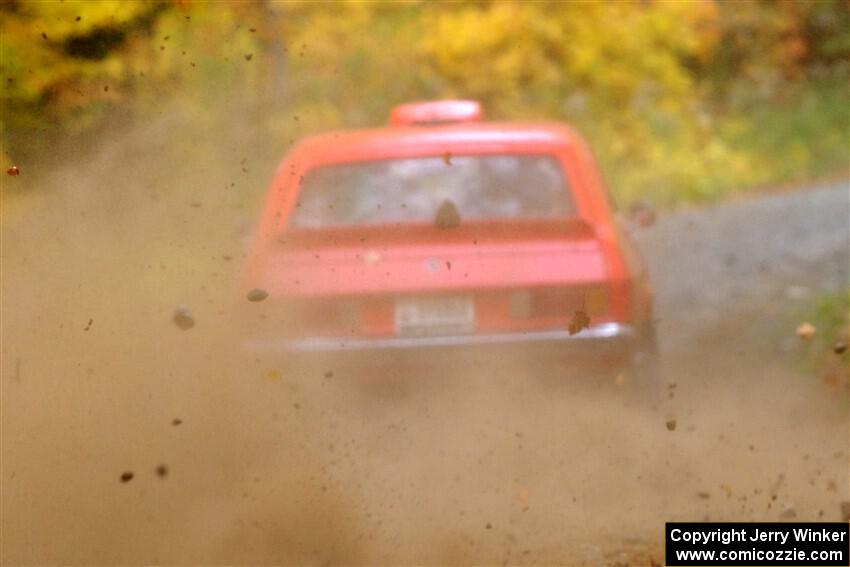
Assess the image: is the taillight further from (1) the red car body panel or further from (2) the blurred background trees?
(2) the blurred background trees

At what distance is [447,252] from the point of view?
5.66 m

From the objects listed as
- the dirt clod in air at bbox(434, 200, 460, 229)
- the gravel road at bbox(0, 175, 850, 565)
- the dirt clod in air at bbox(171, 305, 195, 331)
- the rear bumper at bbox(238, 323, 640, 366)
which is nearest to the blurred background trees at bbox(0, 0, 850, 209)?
the gravel road at bbox(0, 175, 850, 565)

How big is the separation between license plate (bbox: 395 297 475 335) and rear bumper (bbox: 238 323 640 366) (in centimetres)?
4

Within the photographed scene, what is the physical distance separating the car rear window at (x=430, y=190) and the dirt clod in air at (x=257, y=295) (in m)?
0.41

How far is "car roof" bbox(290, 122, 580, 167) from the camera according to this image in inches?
234

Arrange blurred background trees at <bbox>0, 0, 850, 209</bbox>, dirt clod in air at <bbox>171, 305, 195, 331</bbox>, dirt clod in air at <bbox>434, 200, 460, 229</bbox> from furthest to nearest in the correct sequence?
blurred background trees at <bbox>0, 0, 850, 209</bbox> → dirt clod in air at <bbox>171, 305, 195, 331</bbox> → dirt clod in air at <bbox>434, 200, 460, 229</bbox>

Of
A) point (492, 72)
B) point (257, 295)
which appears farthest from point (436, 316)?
point (492, 72)

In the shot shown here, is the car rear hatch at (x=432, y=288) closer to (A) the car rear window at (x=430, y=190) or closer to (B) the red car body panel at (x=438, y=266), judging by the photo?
(B) the red car body panel at (x=438, y=266)

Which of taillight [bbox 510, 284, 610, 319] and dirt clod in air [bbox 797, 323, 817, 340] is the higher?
taillight [bbox 510, 284, 610, 319]

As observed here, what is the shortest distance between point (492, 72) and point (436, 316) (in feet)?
24.0

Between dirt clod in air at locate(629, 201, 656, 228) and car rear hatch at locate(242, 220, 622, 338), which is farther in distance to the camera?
dirt clod in air at locate(629, 201, 656, 228)

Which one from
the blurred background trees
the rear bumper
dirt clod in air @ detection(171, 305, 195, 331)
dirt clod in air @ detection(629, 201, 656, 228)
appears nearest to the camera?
the rear bumper

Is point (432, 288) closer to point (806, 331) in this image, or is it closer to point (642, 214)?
point (642, 214)

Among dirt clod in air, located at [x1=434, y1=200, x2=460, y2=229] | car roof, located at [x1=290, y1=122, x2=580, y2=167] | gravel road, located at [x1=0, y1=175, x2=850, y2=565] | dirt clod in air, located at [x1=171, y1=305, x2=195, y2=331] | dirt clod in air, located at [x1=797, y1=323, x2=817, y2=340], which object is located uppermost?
car roof, located at [x1=290, y1=122, x2=580, y2=167]
